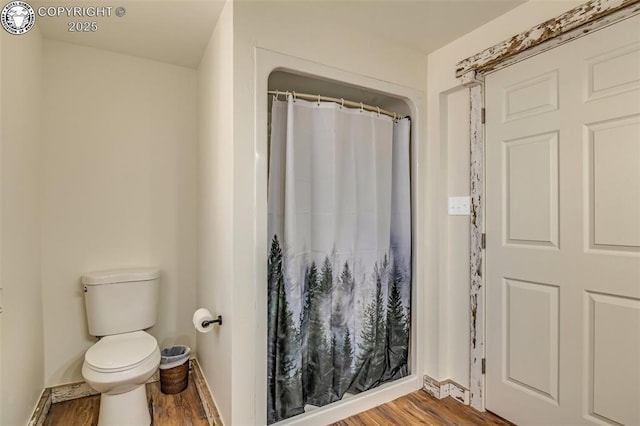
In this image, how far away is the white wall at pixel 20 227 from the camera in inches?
55.7

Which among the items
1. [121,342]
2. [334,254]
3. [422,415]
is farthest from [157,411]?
[422,415]

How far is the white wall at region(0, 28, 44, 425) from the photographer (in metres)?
1.42

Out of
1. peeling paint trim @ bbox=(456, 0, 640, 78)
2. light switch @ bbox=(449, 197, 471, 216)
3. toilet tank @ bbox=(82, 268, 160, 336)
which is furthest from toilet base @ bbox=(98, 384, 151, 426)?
peeling paint trim @ bbox=(456, 0, 640, 78)

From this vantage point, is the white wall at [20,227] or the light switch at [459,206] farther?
the light switch at [459,206]

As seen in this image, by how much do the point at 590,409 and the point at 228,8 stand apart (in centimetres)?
259

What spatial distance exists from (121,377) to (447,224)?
207 cm

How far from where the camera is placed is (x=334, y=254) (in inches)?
76.2

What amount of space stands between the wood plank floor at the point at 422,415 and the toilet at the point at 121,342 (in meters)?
1.10

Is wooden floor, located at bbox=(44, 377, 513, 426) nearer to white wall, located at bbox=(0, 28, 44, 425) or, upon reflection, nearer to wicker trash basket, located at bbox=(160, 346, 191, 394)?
wicker trash basket, located at bbox=(160, 346, 191, 394)

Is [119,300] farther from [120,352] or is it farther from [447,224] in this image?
[447,224]

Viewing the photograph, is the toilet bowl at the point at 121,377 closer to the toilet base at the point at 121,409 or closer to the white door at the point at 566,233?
the toilet base at the point at 121,409

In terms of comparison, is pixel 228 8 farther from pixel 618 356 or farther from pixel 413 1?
pixel 618 356

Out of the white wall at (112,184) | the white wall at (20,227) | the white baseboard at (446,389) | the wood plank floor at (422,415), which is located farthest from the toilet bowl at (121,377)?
the white baseboard at (446,389)

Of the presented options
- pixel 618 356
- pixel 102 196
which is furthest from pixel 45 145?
pixel 618 356
